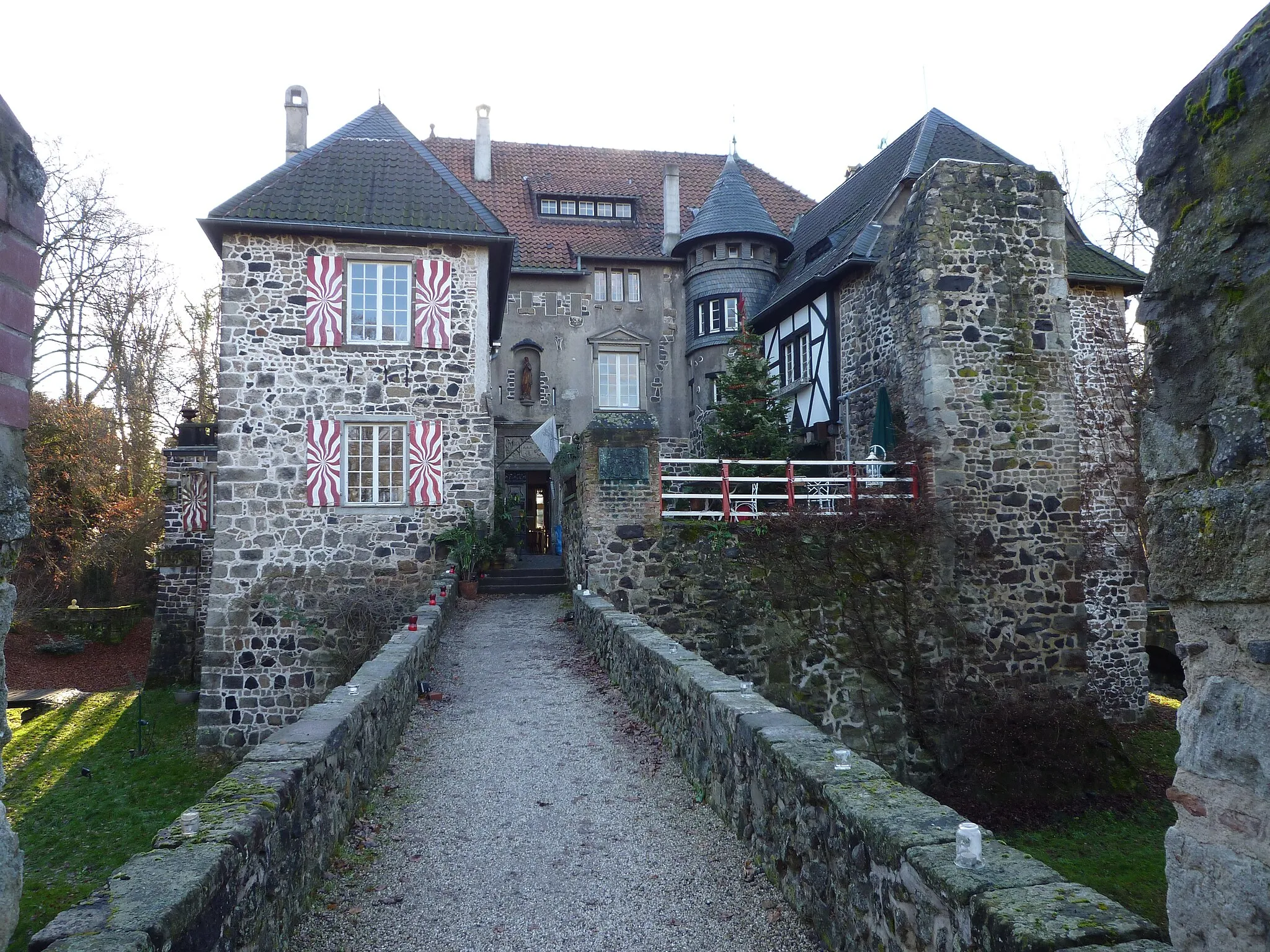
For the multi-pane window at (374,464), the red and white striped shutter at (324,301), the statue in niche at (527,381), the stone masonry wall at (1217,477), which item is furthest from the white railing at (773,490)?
the statue in niche at (527,381)

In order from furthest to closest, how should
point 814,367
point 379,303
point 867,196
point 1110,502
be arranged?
point 867,196
point 814,367
point 1110,502
point 379,303

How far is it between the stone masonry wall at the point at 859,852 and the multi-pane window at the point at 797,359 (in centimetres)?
1341

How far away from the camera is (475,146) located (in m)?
26.4

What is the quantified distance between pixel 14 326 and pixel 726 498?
10144mm

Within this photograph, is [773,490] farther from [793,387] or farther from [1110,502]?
[1110,502]

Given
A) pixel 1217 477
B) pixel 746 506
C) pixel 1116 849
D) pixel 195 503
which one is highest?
pixel 195 503

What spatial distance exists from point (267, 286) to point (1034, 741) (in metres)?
13.7

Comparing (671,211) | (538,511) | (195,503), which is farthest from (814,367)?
(195,503)

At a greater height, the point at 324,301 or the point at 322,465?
the point at 324,301

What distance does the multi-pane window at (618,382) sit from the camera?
2406cm

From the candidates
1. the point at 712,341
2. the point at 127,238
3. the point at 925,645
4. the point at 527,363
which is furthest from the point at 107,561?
the point at 925,645

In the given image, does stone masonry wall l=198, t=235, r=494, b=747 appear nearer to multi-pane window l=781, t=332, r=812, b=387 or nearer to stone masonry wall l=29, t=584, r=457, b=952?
multi-pane window l=781, t=332, r=812, b=387

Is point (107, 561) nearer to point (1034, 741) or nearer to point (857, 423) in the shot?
point (857, 423)

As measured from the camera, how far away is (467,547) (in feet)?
46.4
